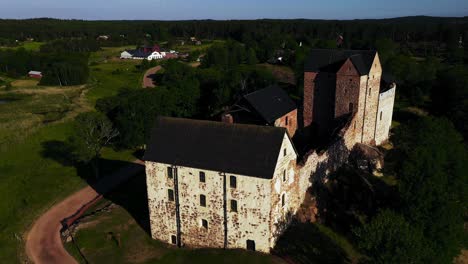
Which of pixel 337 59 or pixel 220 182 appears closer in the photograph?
pixel 220 182

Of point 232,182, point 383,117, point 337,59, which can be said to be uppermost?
point 337,59

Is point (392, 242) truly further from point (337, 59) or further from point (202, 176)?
point (337, 59)

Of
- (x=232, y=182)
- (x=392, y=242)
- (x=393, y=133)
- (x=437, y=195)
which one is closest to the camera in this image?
(x=392, y=242)

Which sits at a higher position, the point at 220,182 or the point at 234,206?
the point at 220,182

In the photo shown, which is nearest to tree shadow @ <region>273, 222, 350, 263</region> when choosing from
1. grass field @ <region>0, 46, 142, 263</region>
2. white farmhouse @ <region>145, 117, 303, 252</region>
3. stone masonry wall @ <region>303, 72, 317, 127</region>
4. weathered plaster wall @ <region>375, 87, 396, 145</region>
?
white farmhouse @ <region>145, 117, 303, 252</region>

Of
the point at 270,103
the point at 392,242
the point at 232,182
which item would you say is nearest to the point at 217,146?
the point at 232,182

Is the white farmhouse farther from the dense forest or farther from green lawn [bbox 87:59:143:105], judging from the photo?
green lawn [bbox 87:59:143:105]

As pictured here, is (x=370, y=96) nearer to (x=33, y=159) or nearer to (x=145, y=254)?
(x=145, y=254)

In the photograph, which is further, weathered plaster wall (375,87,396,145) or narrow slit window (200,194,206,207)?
weathered plaster wall (375,87,396,145)
